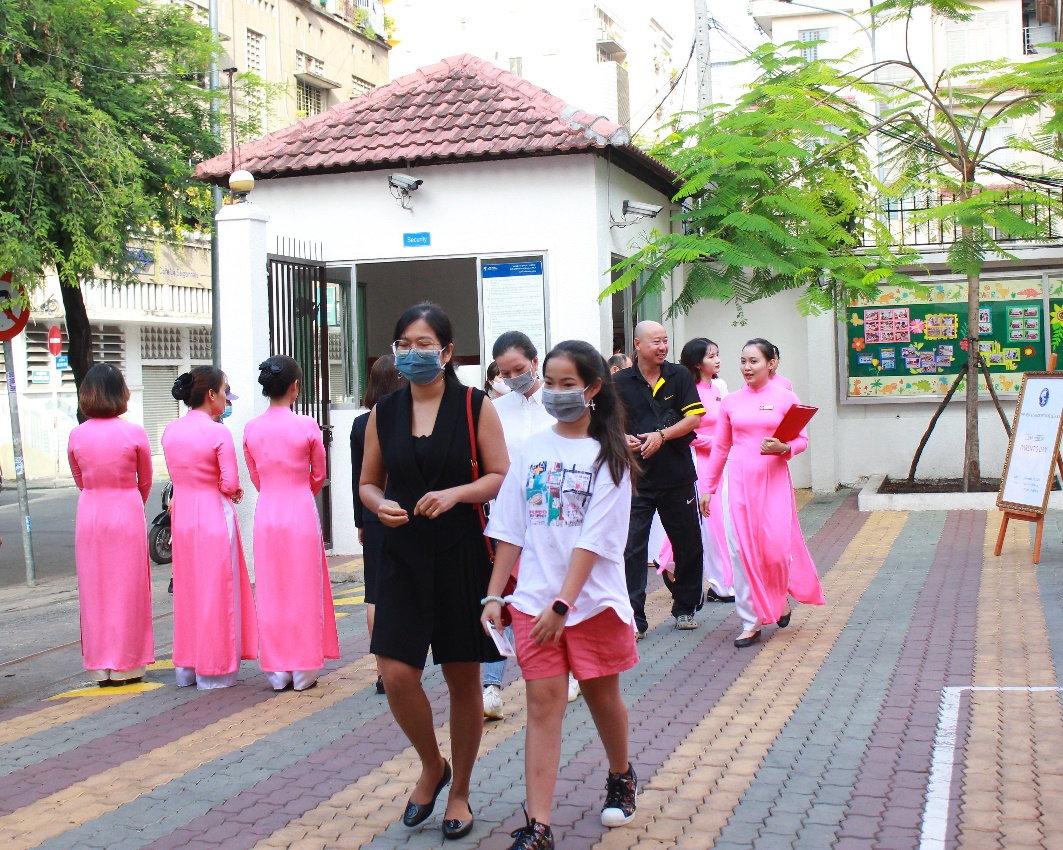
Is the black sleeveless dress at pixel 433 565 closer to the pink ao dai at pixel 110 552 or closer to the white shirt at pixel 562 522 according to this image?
the white shirt at pixel 562 522

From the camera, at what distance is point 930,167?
15242mm

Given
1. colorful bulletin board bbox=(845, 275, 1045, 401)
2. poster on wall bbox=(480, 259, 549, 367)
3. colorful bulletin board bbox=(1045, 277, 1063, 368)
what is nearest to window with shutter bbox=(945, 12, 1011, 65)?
colorful bulletin board bbox=(1045, 277, 1063, 368)

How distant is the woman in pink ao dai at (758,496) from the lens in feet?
26.0

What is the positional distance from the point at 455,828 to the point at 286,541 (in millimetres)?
3032

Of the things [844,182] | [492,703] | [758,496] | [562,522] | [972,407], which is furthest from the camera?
[972,407]

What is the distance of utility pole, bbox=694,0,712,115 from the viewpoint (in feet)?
62.0

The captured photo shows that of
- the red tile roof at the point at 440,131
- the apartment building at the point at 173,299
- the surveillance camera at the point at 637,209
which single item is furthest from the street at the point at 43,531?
the surveillance camera at the point at 637,209

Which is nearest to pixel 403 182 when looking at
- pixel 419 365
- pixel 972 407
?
pixel 972 407

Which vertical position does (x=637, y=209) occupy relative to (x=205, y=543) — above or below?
above

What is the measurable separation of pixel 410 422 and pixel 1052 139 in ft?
41.6

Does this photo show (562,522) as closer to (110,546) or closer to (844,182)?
(110,546)

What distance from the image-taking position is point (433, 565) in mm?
4535

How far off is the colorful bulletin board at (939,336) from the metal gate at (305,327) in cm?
734

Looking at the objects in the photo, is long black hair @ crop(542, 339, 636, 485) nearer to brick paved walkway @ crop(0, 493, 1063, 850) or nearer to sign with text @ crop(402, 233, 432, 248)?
brick paved walkway @ crop(0, 493, 1063, 850)
